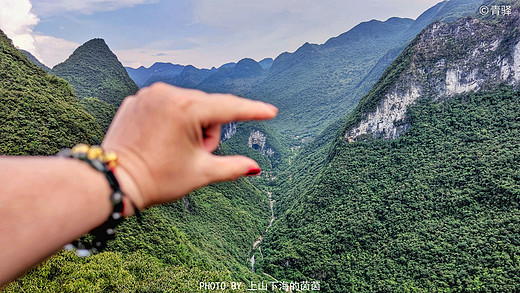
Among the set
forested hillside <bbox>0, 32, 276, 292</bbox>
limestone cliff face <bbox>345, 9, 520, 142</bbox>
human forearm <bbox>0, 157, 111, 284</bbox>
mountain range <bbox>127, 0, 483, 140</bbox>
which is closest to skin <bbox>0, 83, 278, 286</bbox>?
human forearm <bbox>0, 157, 111, 284</bbox>

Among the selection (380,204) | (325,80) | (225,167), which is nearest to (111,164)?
(225,167)

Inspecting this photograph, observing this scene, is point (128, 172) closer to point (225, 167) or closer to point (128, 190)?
point (128, 190)

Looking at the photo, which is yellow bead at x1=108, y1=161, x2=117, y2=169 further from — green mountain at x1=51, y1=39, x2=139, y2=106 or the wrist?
green mountain at x1=51, y1=39, x2=139, y2=106

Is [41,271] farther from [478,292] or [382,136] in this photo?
[382,136]

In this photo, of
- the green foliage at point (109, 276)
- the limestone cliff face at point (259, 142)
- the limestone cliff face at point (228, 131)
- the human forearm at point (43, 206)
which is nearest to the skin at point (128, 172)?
the human forearm at point (43, 206)

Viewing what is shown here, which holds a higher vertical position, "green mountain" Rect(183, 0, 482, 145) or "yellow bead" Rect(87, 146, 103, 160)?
"green mountain" Rect(183, 0, 482, 145)

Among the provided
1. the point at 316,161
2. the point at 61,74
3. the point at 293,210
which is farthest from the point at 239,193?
the point at 61,74
